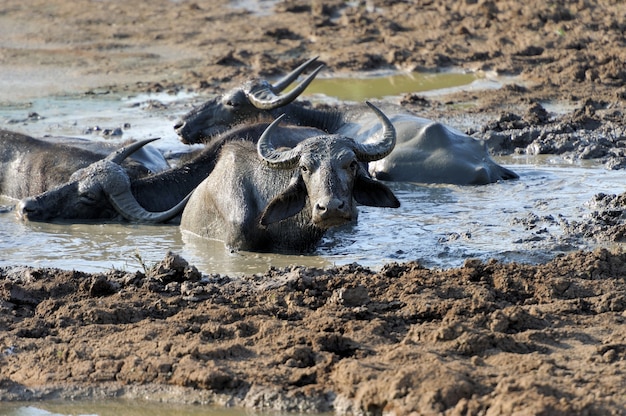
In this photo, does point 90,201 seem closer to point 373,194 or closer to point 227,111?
point 227,111

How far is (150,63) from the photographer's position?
17.8m

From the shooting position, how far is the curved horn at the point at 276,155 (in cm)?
841

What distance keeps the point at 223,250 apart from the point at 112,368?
9.22ft

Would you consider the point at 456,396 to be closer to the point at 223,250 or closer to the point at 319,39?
the point at 223,250

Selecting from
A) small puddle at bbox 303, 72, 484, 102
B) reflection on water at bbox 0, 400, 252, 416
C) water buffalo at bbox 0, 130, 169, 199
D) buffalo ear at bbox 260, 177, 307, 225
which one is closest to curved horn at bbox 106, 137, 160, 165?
water buffalo at bbox 0, 130, 169, 199

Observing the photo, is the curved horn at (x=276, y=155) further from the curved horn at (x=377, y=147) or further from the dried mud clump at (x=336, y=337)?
the dried mud clump at (x=336, y=337)

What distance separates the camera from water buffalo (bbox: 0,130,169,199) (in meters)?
10.9

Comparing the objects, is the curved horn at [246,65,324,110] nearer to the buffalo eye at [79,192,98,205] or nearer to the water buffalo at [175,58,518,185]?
the water buffalo at [175,58,518,185]

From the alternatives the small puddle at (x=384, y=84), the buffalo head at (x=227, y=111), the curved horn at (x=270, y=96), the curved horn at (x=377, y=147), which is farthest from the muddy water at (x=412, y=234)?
the small puddle at (x=384, y=84)

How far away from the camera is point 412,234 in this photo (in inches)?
359

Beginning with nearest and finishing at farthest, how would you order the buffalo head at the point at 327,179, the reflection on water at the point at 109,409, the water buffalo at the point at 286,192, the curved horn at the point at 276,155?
the reflection on water at the point at 109,409
the buffalo head at the point at 327,179
the water buffalo at the point at 286,192
the curved horn at the point at 276,155

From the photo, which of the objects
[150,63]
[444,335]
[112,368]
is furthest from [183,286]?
[150,63]

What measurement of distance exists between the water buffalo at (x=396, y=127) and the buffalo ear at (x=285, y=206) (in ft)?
9.41

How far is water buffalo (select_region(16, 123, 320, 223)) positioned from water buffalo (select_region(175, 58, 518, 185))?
1341mm
